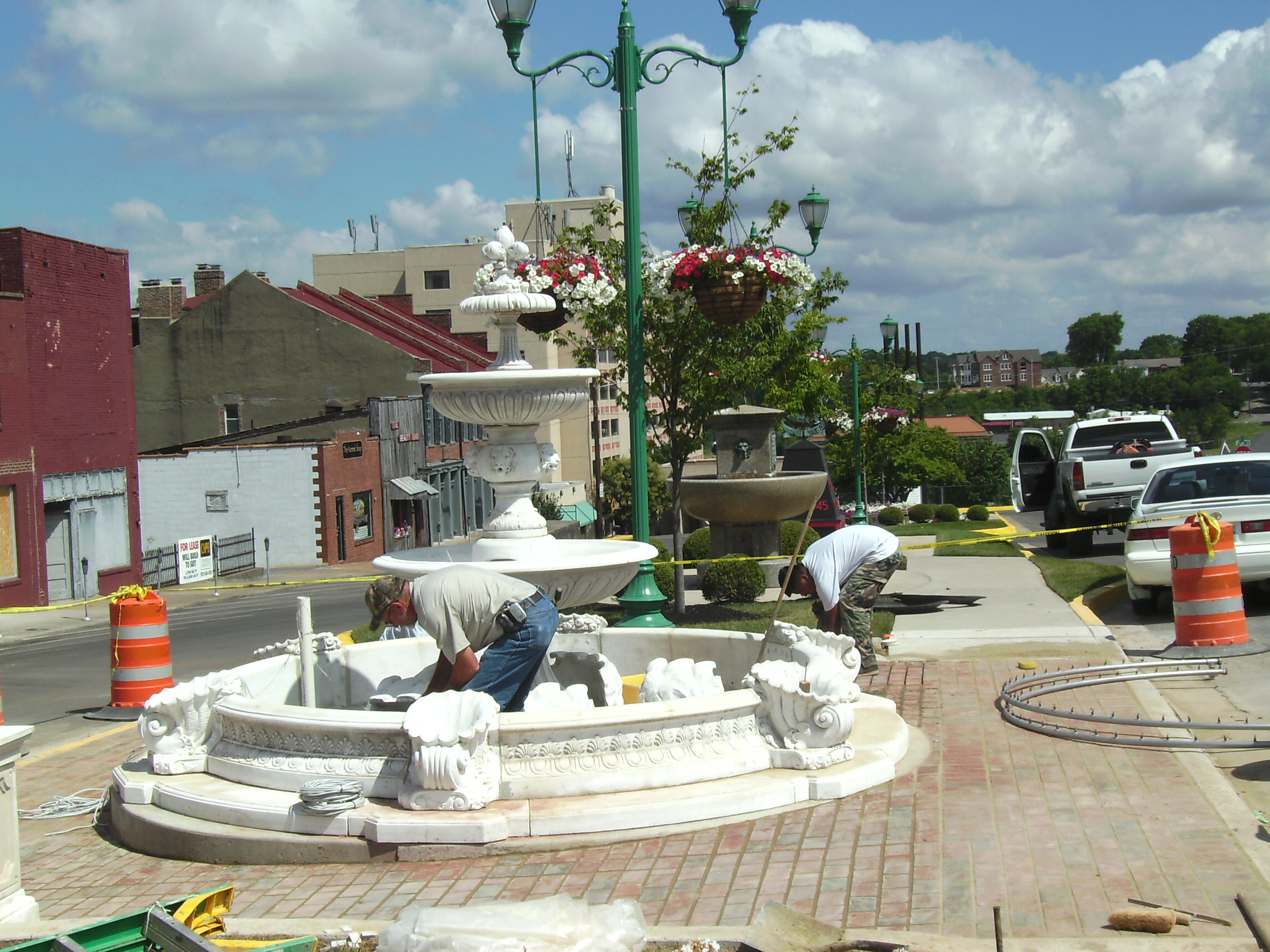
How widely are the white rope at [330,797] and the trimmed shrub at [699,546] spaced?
12.0 metres

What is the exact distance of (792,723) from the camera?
634 centimetres

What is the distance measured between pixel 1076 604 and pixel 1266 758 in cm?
681

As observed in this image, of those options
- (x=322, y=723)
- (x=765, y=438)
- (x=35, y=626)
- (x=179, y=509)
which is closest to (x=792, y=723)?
(x=322, y=723)

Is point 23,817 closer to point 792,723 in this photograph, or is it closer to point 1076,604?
point 792,723

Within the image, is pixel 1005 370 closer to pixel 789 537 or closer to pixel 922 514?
pixel 922 514

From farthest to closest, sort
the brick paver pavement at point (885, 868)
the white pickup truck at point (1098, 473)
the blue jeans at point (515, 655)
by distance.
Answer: the white pickup truck at point (1098, 473) → the blue jeans at point (515, 655) → the brick paver pavement at point (885, 868)

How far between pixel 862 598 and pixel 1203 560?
2.87 metres

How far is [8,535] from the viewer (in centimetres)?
2509

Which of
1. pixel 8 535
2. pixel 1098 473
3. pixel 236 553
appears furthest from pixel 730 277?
pixel 236 553

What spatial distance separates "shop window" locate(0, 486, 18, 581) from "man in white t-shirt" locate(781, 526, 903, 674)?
20821mm

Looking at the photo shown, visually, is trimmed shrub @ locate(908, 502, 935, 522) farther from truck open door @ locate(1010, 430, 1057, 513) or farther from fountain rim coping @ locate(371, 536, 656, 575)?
fountain rim coping @ locate(371, 536, 656, 575)

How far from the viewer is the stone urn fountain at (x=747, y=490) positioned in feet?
52.6

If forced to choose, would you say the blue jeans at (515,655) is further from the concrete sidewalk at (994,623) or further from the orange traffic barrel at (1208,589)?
the orange traffic barrel at (1208,589)

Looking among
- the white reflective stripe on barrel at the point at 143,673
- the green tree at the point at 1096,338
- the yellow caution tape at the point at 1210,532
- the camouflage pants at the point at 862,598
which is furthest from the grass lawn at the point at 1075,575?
the green tree at the point at 1096,338
